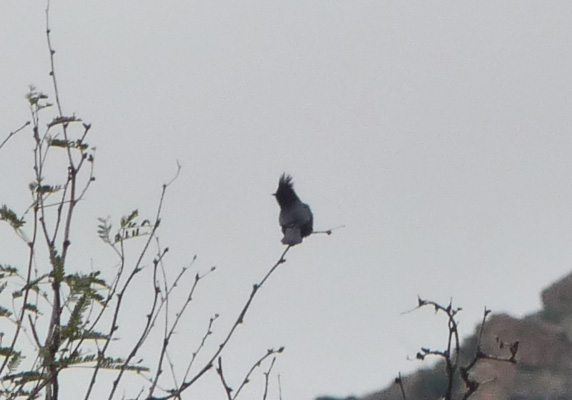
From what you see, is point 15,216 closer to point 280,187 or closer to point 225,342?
point 225,342

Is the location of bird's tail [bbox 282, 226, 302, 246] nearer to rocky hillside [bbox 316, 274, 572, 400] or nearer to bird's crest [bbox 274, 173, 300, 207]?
bird's crest [bbox 274, 173, 300, 207]

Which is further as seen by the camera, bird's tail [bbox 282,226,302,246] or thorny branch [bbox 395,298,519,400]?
bird's tail [bbox 282,226,302,246]

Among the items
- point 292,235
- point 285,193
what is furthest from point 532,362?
point 292,235

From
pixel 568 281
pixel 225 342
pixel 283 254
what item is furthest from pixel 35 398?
pixel 568 281

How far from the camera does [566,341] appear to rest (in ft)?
139

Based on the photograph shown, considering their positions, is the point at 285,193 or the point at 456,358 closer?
the point at 456,358

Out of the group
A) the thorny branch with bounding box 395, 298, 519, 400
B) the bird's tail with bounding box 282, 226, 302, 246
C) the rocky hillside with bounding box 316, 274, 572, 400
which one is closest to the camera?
the thorny branch with bounding box 395, 298, 519, 400

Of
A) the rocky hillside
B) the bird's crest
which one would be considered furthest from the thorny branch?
the rocky hillside

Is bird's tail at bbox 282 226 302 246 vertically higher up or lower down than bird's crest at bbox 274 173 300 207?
lower down

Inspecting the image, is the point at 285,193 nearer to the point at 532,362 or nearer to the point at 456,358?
the point at 456,358

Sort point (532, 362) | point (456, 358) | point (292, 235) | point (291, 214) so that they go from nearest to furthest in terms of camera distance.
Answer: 1. point (456, 358)
2. point (292, 235)
3. point (291, 214)
4. point (532, 362)

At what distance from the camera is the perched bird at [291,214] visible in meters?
9.77

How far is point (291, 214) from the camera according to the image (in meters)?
10.6

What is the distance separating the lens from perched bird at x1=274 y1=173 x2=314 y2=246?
9.77 m
